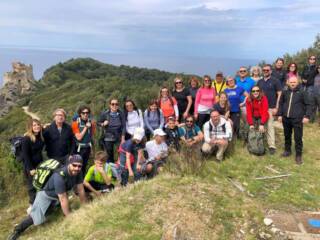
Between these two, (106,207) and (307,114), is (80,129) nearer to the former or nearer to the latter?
(106,207)

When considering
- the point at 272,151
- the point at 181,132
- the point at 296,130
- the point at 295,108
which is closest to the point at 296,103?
the point at 295,108

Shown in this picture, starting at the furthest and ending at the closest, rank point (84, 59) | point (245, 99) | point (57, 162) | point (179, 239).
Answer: point (84, 59), point (245, 99), point (57, 162), point (179, 239)

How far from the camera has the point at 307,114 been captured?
6652mm

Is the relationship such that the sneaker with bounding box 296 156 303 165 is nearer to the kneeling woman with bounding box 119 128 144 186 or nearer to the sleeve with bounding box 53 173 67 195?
the kneeling woman with bounding box 119 128 144 186

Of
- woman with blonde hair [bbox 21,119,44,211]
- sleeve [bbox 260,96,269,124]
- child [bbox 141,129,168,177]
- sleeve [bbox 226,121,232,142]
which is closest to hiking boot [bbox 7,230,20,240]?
woman with blonde hair [bbox 21,119,44,211]

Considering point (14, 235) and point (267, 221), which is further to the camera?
point (14, 235)

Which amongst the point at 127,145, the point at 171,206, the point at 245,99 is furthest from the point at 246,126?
the point at 171,206

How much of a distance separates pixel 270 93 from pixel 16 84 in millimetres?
67448

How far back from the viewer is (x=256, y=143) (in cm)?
740

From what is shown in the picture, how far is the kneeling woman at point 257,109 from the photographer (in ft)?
23.0

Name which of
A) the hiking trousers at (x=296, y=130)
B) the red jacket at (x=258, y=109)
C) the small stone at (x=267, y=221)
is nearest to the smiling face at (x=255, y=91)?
the red jacket at (x=258, y=109)

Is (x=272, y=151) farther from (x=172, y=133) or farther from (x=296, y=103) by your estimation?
(x=172, y=133)

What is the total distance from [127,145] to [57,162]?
1258 millimetres

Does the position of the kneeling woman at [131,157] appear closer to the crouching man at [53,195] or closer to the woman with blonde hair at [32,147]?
the crouching man at [53,195]
